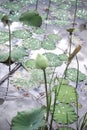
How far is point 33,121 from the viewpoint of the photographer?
4.04ft

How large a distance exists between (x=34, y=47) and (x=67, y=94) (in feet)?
2.00

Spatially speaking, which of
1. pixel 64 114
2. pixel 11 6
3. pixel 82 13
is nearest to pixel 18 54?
pixel 64 114

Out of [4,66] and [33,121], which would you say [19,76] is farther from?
[33,121]

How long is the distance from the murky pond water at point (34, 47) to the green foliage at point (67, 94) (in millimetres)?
75

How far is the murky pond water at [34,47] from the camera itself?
169cm

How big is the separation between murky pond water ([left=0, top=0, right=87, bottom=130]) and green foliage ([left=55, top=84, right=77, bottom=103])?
7 cm

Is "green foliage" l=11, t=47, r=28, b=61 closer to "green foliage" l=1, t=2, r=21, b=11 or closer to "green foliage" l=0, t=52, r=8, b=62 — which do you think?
"green foliage" l=0, t=52, r=8, b=62

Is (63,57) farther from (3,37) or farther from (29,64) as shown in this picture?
(3,37)

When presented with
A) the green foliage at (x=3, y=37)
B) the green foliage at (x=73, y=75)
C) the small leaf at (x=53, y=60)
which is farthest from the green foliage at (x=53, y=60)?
the green foliage at (x=3, y=37)

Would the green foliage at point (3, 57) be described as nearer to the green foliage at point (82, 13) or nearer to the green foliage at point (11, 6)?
the green foliage at point (11, 6)

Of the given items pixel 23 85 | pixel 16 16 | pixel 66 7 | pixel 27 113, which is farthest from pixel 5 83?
pixel 66 7

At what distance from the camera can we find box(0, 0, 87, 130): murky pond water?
1689 millimetres

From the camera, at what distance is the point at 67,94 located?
1.69m

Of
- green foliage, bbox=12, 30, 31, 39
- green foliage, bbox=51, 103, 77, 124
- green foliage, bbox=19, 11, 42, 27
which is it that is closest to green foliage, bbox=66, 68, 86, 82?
green foliage, bbox=51, 103, 77, 124
